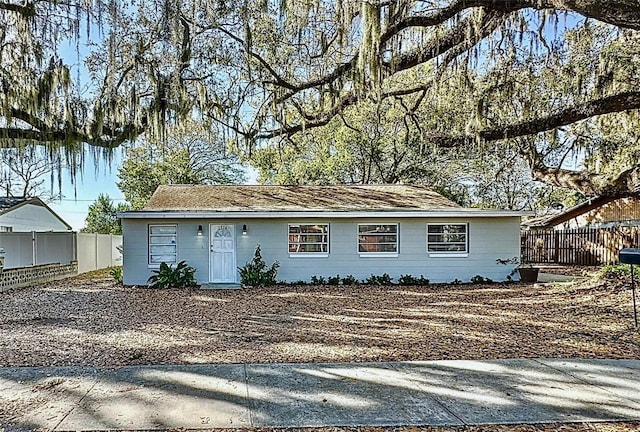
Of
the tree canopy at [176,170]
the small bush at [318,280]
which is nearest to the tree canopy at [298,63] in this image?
the small bush at [318,280]

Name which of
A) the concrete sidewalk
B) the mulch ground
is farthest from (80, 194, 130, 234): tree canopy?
the concrete sidewalk

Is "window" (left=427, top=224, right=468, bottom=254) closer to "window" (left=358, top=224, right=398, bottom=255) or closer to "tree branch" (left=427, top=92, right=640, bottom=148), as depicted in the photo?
"window" (left=358, top=224, right=398, bottom=255)

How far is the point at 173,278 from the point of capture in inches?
495

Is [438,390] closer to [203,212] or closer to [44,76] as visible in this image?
[44,76]

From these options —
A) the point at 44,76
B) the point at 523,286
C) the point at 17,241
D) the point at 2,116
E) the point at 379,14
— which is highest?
the point at 379,14

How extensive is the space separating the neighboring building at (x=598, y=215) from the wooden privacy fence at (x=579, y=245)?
2.91 feet

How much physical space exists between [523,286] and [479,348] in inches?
301

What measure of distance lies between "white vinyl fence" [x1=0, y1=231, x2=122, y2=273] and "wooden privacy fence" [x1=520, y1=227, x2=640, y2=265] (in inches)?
771

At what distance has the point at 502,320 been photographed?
7535 millimetres

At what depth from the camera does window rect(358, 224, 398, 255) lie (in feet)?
44.5

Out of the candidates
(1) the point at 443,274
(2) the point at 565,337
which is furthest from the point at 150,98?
(1) the point at 443,274

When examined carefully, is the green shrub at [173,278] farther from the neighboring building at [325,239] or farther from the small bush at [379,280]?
the small bush at [379,280]

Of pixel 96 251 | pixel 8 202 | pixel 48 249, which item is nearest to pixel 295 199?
pixel 48 249

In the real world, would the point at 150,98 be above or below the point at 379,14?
below
